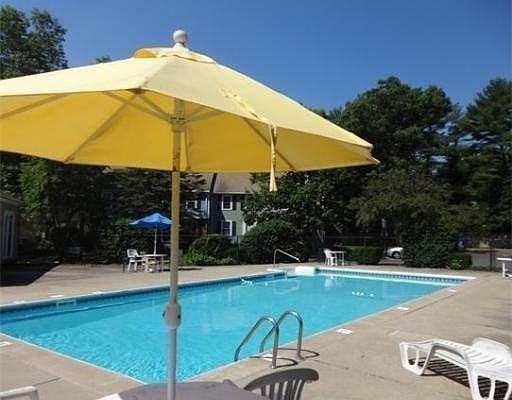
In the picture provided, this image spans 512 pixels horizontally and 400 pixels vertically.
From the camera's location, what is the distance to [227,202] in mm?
43938

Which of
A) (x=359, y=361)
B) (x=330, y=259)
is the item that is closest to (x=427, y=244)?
(x=330, y=259)

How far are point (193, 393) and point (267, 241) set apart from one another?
2236cm

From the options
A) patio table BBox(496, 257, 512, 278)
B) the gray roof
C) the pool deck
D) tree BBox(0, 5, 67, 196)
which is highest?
tree BBox(0, 5, 67, 196)

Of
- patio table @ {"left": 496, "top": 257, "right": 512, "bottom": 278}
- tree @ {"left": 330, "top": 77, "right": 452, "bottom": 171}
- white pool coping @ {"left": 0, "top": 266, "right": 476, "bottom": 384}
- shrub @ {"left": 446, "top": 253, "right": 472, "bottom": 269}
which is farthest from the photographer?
tree @ {"left": 330, "top": 77, "right": 452, "bottom": 171}

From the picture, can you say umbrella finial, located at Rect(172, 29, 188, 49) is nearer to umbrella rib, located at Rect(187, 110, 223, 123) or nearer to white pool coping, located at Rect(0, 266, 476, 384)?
umbrella rib, located at Rect(187, 110, 223, 123)

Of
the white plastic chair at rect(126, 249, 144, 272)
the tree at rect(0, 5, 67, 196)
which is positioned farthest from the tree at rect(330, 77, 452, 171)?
the white plastic chair at rect(126, 249, 144, 272)

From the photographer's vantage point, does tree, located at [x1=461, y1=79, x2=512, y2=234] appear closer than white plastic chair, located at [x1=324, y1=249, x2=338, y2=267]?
No

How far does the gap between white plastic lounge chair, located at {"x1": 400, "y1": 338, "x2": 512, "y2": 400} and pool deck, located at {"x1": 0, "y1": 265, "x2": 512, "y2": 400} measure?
0.21 m

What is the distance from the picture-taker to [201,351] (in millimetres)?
8883

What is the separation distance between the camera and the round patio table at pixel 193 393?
9.52 ft

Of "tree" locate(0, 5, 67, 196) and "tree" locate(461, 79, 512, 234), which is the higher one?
"tree" locate(0, 5, 67, 196)

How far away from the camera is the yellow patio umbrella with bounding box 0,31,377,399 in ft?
7.04

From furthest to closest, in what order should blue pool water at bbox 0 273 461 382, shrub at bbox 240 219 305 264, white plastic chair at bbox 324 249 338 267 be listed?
1. shrub at bbox 240 219 305 264
2. white plastic chair at bbox 324 249 338 267
3. blue pool water at bbox 0 273 461 382

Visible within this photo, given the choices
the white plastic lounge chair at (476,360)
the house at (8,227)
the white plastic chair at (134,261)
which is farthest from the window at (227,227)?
the white plastic lounge chair at (476,360)
